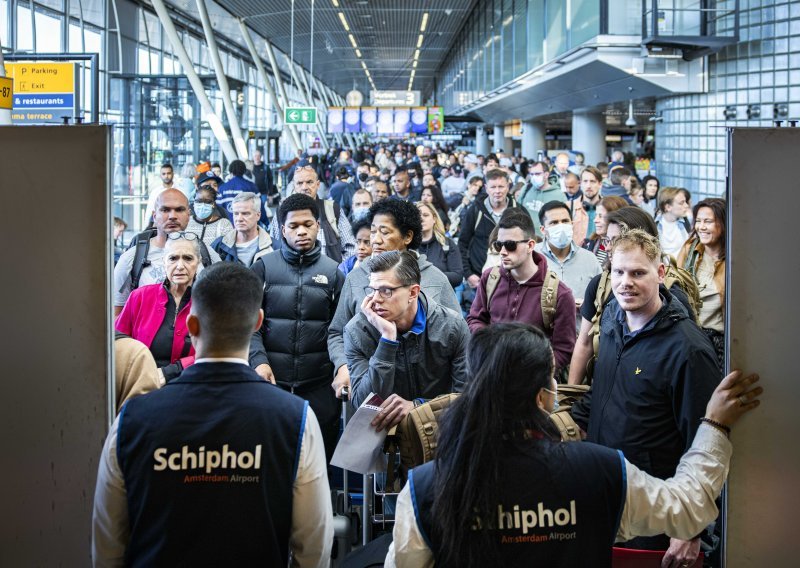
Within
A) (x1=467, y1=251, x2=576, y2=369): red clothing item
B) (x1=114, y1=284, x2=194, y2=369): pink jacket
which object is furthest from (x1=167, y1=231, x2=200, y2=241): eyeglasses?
(x1=467, y1=251, x2=576, y2=369): red clothing item

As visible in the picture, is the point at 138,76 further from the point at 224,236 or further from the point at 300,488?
the point at 300,488

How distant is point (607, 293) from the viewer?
5195 millimetres

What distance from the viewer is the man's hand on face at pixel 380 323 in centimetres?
406

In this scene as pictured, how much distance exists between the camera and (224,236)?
7.89 metres

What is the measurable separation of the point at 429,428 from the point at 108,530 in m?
1.30

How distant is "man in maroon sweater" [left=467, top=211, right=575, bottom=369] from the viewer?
5496 millimetres

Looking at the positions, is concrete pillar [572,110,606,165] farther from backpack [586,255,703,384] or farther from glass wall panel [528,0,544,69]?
backpack [586,255,703,384]

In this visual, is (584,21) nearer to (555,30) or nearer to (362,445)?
(555,30)

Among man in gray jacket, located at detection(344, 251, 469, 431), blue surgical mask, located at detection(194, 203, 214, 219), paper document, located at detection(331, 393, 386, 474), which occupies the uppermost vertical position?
blue surgical mask, located at detection(194, 203, 214, 219)

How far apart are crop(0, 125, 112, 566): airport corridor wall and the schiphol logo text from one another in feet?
1.21

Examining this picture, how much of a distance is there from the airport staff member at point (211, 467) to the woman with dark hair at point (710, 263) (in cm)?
389

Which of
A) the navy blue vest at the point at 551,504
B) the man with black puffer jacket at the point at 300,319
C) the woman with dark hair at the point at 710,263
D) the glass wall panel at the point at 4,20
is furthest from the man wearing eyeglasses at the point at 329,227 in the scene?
the glass wall panel at the point at 4,20

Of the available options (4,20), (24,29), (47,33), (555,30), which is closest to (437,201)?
(4,20)

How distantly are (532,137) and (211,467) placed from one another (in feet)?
111
